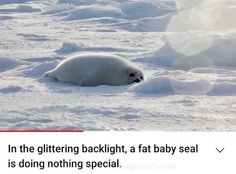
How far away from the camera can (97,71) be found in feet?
15.7

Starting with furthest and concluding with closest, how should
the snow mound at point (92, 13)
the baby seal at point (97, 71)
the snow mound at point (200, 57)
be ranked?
the snow mound at point (92, 13)
the snow mound at point (200, 57)
the baby seal at point (97, 71)

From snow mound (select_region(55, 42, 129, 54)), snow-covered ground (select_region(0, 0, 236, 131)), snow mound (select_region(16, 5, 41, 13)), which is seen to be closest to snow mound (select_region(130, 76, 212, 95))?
snow-covered ground (select_region(0, 0, 236, 131))

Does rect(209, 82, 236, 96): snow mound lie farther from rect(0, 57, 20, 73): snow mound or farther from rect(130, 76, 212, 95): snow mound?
rect(0, 57, 20, 73): snow mound

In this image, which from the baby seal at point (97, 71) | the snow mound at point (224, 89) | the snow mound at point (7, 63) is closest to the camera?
the snow mound at point (224, 89)

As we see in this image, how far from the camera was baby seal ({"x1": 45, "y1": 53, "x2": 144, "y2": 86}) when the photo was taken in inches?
187

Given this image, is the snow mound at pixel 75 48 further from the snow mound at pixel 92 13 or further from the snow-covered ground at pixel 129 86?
the snow mound at pixel 92 13

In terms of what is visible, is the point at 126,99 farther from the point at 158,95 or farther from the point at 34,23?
the point at 34,23

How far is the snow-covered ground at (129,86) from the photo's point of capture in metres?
3.48

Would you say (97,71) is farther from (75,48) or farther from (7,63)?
(75,48)

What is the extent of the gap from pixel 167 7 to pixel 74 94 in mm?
11125

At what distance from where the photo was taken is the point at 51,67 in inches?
223

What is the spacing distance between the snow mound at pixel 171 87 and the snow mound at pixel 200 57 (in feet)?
4.48

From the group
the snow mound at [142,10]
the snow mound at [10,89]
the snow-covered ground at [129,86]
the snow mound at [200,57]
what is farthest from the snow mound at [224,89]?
the snow mound at [142,10]

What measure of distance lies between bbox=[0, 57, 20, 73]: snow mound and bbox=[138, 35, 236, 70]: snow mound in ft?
4.67
